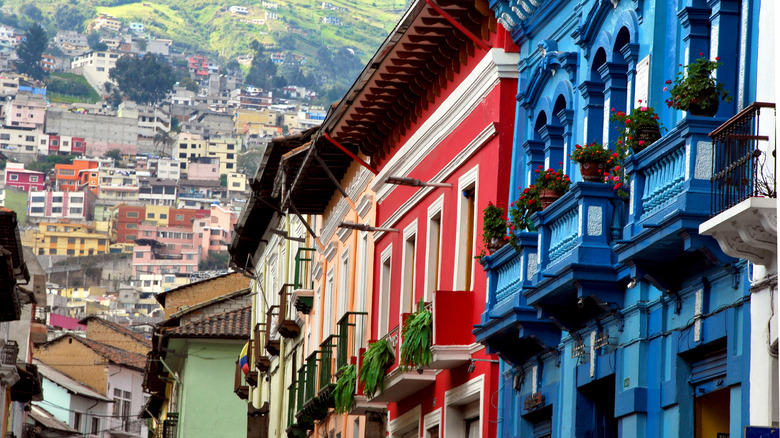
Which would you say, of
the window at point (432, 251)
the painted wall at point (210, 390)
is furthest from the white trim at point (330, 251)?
the painted wall at point (210, 390)

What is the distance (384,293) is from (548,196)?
1011cm

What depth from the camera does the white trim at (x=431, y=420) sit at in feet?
67.3

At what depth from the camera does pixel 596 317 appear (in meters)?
14.5

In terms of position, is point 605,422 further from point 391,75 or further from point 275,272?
point 275,272

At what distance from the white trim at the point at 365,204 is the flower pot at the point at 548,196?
11.3 m

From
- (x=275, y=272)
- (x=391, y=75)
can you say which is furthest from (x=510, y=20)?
(x=275, y=272)

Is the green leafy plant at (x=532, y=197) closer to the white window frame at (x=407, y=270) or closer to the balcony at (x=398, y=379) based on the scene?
the balcony at (x=398, y=379)

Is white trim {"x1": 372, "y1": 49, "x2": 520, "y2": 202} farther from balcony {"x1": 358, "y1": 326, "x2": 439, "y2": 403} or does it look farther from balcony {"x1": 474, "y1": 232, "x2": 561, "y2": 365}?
balcony {"x1": 358, "y1": 326, "x2": 439, "y2": 403}

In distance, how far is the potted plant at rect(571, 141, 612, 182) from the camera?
13977 millimetres

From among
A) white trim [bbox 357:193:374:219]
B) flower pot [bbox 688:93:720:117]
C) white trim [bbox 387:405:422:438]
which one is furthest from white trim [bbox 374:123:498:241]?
flower pot [bbox 688:93:720:117]

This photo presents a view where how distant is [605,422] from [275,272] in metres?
28.9

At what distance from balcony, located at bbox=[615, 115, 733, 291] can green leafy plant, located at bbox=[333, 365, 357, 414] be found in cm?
1180

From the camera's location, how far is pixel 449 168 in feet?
68.0

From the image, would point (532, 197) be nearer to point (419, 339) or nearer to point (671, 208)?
point (419, 339)
